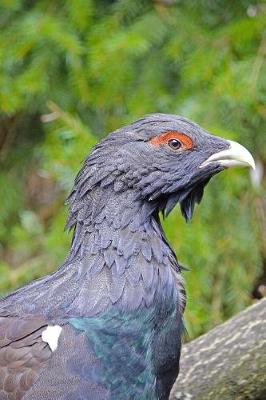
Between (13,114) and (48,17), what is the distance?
0.69m

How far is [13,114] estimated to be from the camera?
560cm

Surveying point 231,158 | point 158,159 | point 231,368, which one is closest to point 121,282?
point 158,159

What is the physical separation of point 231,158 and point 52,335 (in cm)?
78

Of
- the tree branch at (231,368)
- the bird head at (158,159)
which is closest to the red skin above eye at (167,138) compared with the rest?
the bird head at (158,159)

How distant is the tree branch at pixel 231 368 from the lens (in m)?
3.73

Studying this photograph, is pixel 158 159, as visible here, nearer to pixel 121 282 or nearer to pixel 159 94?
pixel 121 282

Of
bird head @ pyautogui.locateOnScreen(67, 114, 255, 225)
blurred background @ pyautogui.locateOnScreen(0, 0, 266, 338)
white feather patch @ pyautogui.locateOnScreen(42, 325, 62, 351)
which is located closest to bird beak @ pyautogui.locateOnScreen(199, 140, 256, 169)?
bird head @ pyautogui.locateOnScreen(67, 114, 255, 225)

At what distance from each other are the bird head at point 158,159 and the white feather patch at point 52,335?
47 centimetres

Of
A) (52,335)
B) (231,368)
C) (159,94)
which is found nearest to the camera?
(52,335)

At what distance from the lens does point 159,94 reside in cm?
Answer: 513

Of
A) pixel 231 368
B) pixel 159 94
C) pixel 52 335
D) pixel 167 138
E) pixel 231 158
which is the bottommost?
pixel 231 368

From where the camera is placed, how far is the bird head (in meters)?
3.28

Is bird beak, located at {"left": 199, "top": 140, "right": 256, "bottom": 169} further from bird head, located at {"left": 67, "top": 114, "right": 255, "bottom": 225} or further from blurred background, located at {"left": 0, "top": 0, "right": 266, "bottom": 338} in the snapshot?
blurred background, located at {"left": 0, "top": 0, "right": 266, "bottom": 338}

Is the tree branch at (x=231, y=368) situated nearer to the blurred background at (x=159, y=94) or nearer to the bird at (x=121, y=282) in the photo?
the bird at (x=121, y=282)
